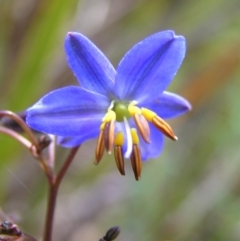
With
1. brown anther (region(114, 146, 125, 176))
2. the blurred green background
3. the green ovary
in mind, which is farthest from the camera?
the blurred green background

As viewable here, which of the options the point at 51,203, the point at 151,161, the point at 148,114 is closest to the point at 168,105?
the point at 148,114

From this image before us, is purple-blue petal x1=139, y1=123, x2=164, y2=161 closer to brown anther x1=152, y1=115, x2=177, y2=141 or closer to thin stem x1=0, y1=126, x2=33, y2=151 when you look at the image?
brown anther x1=152, y1=115, x2=177, y2=141

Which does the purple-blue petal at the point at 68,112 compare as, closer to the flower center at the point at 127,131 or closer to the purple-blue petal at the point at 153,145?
the flower center at the point at 127,131

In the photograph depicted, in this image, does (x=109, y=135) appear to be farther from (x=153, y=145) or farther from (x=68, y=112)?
(x=153, y=145)

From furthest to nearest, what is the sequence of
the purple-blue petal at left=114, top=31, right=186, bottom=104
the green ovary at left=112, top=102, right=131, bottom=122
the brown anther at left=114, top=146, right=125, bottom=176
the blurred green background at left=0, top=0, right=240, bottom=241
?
the blurred green background at left=0, top=0, right=240, bottom=241
the green ovary at left=112, top=102, right=131, bottom=122
the purple-blue petal at left=114, top=31, right=186, bottom=104
the brown anther at left=114, top=146, right=125, bottom=176

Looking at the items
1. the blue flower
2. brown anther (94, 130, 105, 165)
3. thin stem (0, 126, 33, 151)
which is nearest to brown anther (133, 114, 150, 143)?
the blue flower

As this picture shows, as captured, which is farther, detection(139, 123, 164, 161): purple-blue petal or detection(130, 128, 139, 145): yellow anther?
detection(139, 123, 164, 161): purple-blue petal

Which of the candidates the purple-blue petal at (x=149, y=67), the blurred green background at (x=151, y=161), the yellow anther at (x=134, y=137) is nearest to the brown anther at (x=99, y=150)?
the yellow anther at (x=134, y=137)
